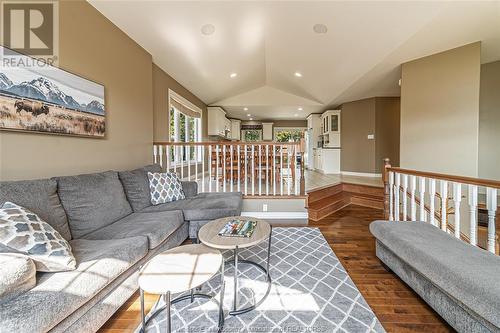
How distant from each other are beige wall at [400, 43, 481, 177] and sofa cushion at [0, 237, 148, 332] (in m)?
4.63

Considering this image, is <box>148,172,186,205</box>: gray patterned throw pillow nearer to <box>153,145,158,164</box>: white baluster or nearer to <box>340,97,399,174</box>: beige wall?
<box>153,145,158,164</box>: white baluster

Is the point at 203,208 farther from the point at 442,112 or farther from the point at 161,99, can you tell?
the point at 442,112

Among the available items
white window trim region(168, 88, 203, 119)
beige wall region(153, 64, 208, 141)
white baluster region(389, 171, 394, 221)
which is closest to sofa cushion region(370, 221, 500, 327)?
white baluster region(389, 171, 394, 221)

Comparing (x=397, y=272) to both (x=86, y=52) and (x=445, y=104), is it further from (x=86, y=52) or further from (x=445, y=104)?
(x=86, y=52)

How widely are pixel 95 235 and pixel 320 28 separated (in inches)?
157

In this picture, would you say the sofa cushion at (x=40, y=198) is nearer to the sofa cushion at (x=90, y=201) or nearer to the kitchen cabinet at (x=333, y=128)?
the sofa cushion at (x=90, y=201)

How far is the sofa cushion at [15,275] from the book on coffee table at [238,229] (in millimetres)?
1140

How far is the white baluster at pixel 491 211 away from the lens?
5.40ft

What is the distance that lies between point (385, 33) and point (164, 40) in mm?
3375

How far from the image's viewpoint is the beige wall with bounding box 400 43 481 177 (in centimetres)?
340

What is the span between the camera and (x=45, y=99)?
1.92 meters

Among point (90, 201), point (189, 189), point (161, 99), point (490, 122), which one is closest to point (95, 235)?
point (90, 201)

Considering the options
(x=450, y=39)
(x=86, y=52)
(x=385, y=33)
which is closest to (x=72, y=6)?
(x=86, y=52)

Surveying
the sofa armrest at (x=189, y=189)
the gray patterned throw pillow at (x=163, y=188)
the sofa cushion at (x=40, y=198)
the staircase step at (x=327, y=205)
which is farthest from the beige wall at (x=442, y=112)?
the sofa cushion at (x=40, y=198)
